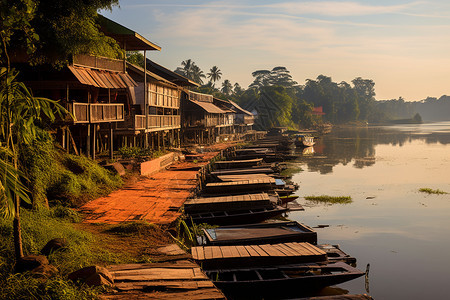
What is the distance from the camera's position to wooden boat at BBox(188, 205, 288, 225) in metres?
17.7

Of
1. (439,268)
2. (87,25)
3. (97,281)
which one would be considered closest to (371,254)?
(439,268)

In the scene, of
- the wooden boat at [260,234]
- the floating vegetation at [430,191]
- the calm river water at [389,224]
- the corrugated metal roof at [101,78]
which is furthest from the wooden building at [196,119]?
the wooden boat at [260,234]

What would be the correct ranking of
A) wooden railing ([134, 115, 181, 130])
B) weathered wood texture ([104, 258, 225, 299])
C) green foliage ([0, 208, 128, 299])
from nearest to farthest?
green foliage ([0, 208, 128, 299]) < weathered wood texture ([104, 258, 225, 299]) < wooden railing ([134, 115, 181, 130])

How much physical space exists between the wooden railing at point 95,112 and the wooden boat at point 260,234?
10.0 m

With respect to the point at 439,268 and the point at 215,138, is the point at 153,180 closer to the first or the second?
the point at 439,268

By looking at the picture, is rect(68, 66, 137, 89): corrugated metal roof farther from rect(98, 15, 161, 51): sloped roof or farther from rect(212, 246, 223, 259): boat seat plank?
rect(212, 246, 223, 259): boat seat plank

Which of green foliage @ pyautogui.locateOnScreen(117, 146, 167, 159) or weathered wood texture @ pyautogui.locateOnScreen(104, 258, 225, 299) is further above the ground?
green foliage @ pyautogui.locateOnScreen(117, 146, 167, 159)

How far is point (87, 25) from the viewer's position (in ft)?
67.4

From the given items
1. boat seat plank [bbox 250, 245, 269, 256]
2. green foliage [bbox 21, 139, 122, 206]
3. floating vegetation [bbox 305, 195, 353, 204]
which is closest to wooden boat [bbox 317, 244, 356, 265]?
boat seat plank [bbox 250, 245, 269, 256]

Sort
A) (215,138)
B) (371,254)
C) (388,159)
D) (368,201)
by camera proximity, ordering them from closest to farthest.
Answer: (371,254), (368,201), (388,159), (215,138)

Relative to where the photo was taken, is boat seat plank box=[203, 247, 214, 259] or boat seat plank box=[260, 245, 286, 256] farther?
boat seat plank box=[260, 245, 286, 256]

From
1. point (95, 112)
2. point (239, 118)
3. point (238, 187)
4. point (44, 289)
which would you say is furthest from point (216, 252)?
point (239, 118)

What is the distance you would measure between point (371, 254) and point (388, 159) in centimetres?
A: 4029

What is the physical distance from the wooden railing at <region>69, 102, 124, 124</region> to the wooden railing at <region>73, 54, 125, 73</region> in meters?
2.23
